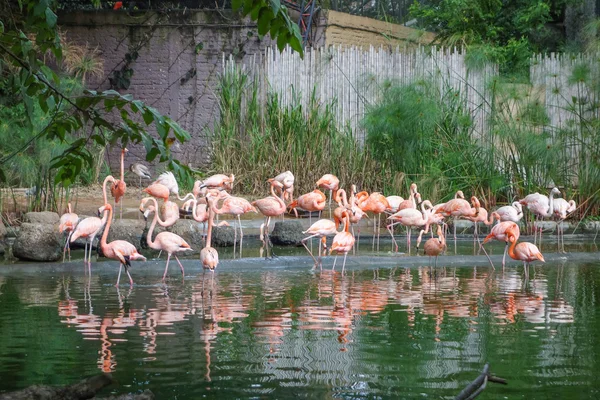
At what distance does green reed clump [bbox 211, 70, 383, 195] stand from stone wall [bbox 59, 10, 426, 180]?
1572 mm

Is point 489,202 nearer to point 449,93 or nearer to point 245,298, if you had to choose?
point 449,93

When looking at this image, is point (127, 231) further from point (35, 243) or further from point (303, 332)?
point (303, 332)

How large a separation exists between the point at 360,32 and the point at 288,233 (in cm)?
769

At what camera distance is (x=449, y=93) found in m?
14.4

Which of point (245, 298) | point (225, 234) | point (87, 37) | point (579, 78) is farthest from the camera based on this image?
point (87, 37)

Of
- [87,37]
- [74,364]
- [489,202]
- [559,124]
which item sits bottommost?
[74,364]

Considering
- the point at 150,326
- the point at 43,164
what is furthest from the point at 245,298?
Result: the point at 43,164

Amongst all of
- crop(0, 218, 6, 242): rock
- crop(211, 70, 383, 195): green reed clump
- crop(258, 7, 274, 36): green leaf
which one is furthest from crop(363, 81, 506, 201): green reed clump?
crop(258, 7, 274, 36): green leaf

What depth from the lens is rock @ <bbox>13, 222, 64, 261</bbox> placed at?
31.6 feet

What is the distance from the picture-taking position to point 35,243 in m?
9.64

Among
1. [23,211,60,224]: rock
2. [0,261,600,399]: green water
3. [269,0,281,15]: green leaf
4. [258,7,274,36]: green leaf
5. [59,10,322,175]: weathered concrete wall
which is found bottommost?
[0,261,600,399]: green water

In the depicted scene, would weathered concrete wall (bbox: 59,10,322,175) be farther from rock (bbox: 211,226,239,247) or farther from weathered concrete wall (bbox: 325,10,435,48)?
rock (bbox: 211,226,239,247)

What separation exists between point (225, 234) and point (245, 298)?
12.7ft

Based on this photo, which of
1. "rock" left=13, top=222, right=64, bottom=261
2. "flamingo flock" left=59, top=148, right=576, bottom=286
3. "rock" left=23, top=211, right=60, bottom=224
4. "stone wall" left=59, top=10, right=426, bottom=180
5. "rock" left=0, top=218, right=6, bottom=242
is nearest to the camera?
"flamingo flock" left=59, top=148, right=576, bottom=286
